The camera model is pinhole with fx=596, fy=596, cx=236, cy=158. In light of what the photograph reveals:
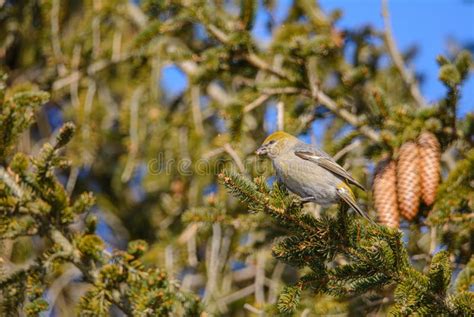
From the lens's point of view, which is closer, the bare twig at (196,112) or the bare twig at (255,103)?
the bare twig at (255,103)

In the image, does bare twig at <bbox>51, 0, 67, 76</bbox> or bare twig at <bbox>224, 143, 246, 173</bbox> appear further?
bare twig at <bbox>51, 0, 67, 76</bbox>

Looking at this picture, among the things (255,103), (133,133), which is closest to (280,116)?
(255,103)

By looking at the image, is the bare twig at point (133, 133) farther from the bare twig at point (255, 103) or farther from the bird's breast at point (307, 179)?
the bird's breast at point (307, 179)

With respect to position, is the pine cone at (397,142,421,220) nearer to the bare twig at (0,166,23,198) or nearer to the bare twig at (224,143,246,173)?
the bare twig at (224,143,246,173)

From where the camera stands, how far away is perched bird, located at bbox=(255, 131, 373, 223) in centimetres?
398

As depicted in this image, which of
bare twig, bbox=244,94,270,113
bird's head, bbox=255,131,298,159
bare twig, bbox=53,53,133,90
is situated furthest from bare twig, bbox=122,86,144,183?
bird's head, bbox=255,131,298,159

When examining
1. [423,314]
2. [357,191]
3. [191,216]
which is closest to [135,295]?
[191,216]

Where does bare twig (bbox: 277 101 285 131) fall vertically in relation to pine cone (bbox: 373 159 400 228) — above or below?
above

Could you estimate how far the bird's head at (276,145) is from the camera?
418 cm

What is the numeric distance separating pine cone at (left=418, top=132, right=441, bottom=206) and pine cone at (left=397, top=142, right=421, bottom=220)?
44mm

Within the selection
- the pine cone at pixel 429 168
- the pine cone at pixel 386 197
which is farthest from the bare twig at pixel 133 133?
the pine cone at pixel 429 168

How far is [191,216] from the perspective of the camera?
378cm

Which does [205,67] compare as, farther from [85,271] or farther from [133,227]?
[133,227]

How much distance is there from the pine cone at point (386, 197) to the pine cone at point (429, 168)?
0.65ft
